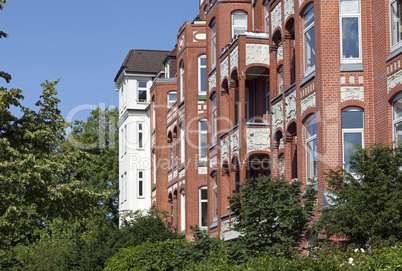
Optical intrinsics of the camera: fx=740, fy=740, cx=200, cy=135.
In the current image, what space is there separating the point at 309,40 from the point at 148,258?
10795mm

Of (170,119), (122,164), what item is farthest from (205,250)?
(122,164)

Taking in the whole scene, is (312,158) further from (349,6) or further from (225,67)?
(225,67)

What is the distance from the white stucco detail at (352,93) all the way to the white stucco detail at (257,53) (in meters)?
7.89

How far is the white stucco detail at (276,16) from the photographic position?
2683 cm

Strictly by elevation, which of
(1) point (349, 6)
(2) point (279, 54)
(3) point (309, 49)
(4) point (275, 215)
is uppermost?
(1) point (349, 6)

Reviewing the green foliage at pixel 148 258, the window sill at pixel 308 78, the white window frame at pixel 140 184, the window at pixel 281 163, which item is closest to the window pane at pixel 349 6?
the window sill at pixel 308 78

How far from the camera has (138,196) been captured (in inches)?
2162

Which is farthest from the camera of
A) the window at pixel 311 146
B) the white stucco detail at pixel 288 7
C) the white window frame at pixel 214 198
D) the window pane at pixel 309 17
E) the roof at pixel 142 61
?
the roof at pixel 142 61

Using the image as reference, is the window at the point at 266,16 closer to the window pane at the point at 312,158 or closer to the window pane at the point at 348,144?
the window pane at the point at 312,158

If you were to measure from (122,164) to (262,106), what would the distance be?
2882cm

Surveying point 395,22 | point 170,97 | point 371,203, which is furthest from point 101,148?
point 371,203

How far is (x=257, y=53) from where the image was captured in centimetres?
2927

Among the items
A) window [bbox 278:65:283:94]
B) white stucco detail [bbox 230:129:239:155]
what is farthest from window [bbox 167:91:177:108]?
window [bbox 278:65:283:94]

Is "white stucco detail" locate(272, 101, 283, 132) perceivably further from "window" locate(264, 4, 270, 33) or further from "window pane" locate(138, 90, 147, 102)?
"window pane" locate(138, 90, 147, 102)
